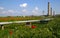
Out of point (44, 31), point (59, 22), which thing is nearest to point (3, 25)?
point (59, 22)

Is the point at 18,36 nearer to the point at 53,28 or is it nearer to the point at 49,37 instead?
the point at 49,37

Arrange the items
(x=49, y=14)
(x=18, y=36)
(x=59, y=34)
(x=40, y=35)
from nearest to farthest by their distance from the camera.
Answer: (x=40, y=35), (x=18, y=36), (x=59, y=34), (x=49, y=14)

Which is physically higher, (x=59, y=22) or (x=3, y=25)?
(x=59, y=22)

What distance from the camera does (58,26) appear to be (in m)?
8.64

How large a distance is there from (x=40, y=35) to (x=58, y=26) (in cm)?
224

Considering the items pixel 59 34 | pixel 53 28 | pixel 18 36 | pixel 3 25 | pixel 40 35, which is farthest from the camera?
pixel 3 25

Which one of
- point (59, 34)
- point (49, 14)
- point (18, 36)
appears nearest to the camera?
point (18, 36)

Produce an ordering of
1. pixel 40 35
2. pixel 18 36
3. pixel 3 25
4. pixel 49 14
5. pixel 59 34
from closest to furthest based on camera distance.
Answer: pixel 40 35, pixel 18 36, pixel 59 34, pixel 3 25, pixel 49 14

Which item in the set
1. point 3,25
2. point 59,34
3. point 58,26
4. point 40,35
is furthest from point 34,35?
point 3,25

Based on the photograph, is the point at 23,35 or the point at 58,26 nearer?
the point at 23,35

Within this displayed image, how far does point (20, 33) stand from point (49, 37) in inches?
56.7

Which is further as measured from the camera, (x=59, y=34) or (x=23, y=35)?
(x=59, y=34)

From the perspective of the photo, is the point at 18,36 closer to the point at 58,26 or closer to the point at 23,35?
the point at 23,35

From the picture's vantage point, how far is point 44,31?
7078mm
